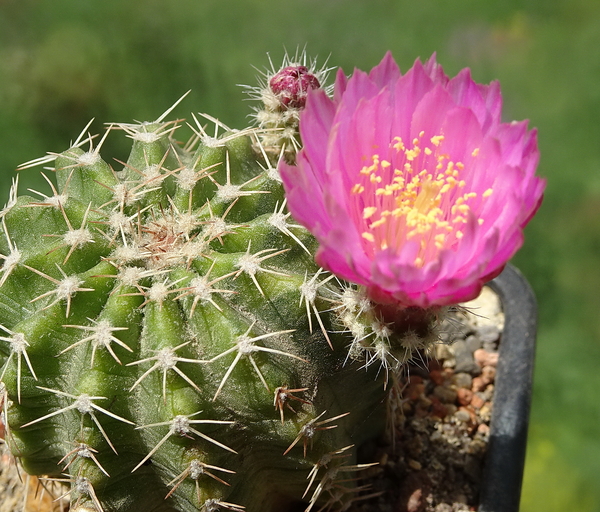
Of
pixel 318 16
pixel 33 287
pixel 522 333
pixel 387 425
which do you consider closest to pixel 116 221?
pixel 33 287

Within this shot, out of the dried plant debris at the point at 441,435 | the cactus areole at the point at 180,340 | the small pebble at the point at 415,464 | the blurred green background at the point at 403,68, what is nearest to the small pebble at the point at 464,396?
the dried plant debris at the point at 441,435

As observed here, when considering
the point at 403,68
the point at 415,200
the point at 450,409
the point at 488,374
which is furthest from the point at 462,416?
the point at 403,68

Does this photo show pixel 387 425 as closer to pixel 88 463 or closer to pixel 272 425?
pixel 272 425

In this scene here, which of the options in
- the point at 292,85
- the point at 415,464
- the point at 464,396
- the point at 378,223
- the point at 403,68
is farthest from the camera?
the point at 403,68

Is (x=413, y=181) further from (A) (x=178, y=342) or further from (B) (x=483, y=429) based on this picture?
(B) (x=483, y=429)

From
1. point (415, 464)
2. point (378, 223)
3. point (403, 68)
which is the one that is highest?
point (403, 68)

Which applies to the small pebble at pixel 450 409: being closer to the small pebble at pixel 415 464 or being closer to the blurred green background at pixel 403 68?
the small pebble at pixel 415 464

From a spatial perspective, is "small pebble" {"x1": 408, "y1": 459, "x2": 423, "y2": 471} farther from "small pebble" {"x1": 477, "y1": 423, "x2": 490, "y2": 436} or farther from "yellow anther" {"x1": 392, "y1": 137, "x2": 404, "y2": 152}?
"yellow anther" {"x1": 392, "y1": 137, "x2": 404, "y2": 152}
